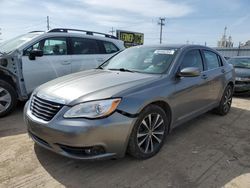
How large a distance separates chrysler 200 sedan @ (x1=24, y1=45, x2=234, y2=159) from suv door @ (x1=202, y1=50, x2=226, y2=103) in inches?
10.2

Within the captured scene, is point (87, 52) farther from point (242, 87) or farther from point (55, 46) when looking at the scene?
point (242, 87)

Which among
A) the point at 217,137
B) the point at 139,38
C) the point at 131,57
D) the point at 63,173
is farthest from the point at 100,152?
the point at 139,38

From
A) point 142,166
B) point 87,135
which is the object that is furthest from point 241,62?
point 87,135

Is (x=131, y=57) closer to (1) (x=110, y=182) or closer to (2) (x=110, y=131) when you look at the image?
(2) (x=110, y=131)

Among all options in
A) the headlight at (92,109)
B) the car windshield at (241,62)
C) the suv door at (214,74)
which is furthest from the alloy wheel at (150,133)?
the car windshield at (241,62)

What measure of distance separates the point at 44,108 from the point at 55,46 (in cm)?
310

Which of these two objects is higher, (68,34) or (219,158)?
(68,34)

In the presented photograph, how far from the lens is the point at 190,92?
3990 millimetres

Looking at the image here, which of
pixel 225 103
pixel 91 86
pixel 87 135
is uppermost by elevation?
pixel 91 86

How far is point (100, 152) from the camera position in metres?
2.82

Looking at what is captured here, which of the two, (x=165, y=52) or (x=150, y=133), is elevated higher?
(x=165, y=52)

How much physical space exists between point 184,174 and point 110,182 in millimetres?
923

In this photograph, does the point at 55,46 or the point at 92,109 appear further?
the point at 55,46

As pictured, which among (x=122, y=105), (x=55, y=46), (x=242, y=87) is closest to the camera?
(x=122, y=105)
